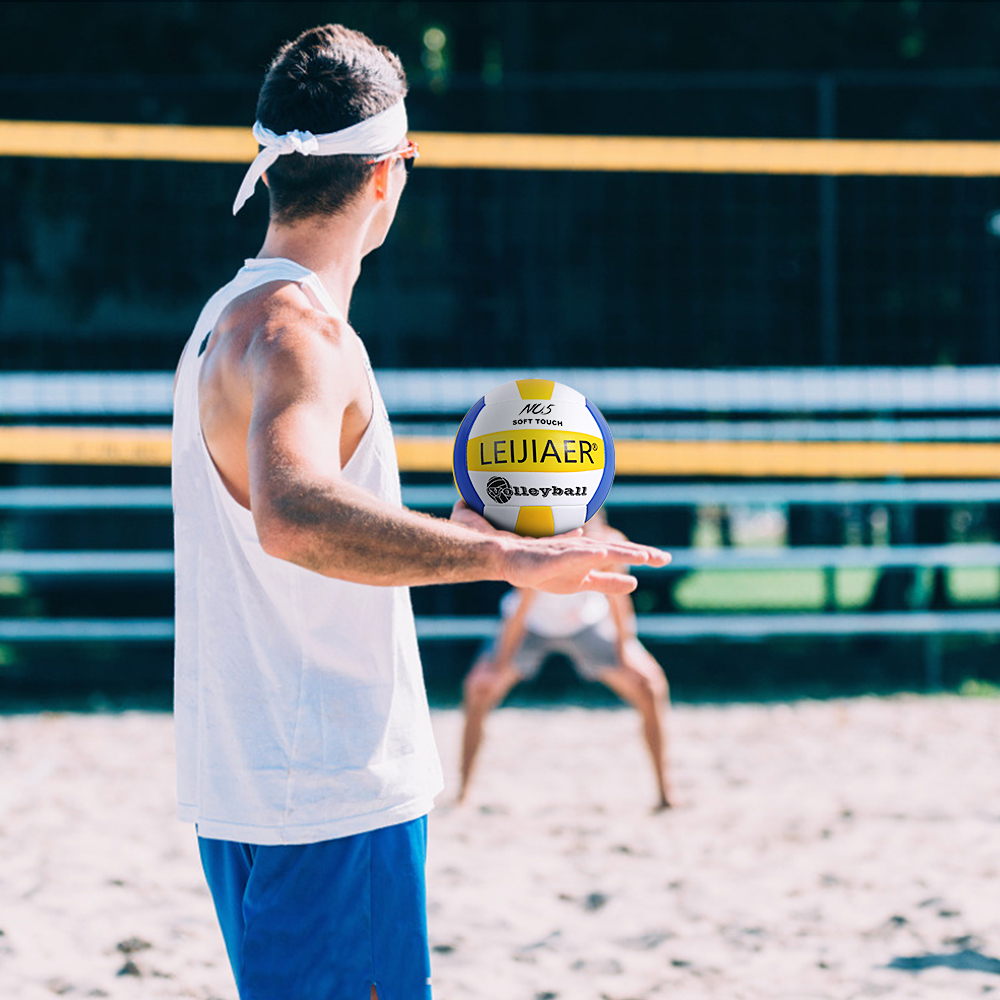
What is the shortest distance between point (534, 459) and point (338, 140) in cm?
59

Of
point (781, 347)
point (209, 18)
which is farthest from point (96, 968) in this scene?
point (209, 18)

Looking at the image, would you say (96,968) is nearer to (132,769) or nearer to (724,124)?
(132,769)

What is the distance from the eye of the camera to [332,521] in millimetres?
1228

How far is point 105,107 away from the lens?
23.0ft

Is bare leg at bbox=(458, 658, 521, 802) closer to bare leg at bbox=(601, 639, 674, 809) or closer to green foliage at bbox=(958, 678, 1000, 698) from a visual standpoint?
bare leg at bbox=(601, 639, 674, 809)

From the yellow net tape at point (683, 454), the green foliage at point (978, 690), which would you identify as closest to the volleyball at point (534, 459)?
the yellow net tape at point (683, 454)

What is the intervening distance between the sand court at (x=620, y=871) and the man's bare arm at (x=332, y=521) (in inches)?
65.4

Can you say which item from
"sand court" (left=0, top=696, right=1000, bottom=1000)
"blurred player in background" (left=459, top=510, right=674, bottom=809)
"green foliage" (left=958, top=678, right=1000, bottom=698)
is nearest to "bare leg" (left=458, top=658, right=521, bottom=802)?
"blurred player in background" (left=459, top=510, right=674, bottom=809)

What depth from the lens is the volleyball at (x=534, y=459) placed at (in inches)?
70.3

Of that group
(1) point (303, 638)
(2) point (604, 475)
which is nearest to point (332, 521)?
(1) point (303, 638)

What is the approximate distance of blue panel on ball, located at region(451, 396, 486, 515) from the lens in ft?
5.96

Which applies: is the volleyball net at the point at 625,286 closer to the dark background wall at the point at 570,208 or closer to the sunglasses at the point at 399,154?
the dark background wall at the point at 570,208

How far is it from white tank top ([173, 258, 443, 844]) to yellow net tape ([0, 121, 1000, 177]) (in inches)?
165

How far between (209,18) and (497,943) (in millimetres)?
6541
